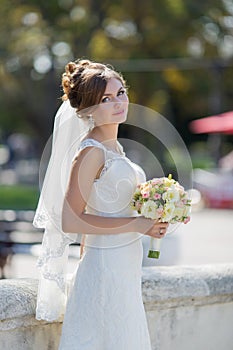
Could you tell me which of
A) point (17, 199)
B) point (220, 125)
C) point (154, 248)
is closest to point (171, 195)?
point (154, 248)

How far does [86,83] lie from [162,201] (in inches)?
22.7

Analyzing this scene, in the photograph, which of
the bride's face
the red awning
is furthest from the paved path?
the bride's face

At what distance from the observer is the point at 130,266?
3285 mm

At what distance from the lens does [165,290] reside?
3801 mm

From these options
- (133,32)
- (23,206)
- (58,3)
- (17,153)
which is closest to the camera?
(23,206)

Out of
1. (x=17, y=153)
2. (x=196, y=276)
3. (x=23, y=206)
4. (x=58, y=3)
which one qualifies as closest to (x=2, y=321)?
(x=196, y=276)

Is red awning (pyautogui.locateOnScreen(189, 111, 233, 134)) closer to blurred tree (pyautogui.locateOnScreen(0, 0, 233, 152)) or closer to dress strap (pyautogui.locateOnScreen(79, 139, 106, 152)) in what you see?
blurred tree (pyautogui.locateOnScreen(0, 0, 233, 152))

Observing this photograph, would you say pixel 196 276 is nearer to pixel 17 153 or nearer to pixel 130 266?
pixel 130 266

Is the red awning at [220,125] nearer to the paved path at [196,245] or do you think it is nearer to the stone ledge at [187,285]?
the paved path at [196,245]

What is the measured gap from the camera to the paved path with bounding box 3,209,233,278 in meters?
10.6

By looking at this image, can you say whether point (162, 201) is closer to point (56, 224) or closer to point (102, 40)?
point (56, 224)

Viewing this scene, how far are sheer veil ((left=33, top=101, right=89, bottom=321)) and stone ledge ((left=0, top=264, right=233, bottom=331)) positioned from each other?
0.27 feet

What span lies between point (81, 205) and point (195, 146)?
50922 millimetres

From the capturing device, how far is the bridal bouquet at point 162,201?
3205 mm
